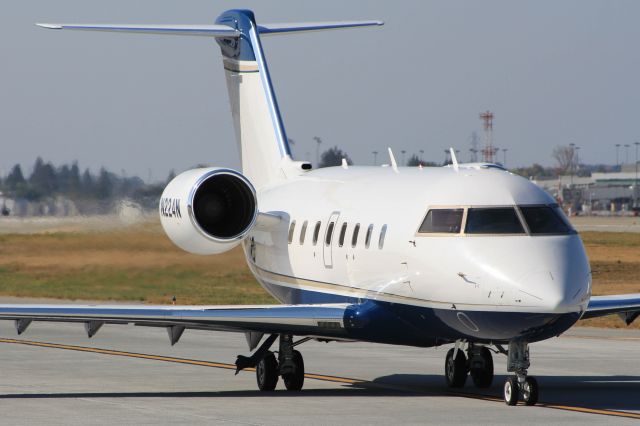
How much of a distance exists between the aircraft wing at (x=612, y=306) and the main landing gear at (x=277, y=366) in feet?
14.1

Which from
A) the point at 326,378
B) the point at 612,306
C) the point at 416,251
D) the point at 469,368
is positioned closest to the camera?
the point at 416,251

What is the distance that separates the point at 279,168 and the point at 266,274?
2.61 m

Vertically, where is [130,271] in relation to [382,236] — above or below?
below

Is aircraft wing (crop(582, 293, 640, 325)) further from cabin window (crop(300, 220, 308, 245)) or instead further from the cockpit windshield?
cabin window (crop(300, 220, 308, 245))

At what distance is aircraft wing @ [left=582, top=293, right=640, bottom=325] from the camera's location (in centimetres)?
2044

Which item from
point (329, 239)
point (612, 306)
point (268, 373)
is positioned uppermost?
point (329, 239)

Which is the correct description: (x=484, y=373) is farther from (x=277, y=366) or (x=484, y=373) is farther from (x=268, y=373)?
(x=268, y=373)

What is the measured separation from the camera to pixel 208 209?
72.4 feet

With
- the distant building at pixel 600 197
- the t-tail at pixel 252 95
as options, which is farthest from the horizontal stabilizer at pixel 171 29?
the distant building at pixel 600 197

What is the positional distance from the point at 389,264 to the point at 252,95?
8329 millimetres

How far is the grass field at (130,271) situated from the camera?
36688mm

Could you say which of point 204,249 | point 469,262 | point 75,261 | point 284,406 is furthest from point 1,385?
point 75,261

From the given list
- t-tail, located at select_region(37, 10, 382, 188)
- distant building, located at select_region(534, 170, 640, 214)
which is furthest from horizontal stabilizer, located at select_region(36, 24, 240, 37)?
distant building, located at select_region(534, 170, 640, 214)

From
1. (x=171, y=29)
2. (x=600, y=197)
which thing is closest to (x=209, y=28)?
(x=171, y=29)
